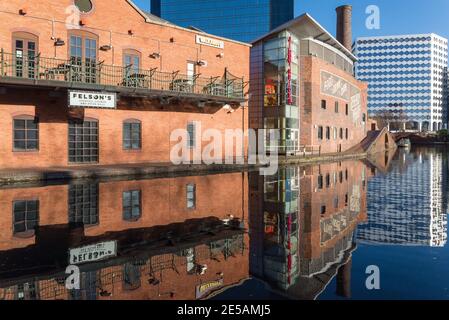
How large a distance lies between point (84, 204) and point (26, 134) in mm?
9037

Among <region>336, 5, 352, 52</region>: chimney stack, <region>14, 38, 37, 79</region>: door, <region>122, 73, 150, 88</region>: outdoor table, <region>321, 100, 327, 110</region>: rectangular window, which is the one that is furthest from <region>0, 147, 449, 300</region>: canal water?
<region>336, 5, 352, 52</region>: chimney stack

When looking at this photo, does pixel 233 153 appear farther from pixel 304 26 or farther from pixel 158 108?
pixel 304 26

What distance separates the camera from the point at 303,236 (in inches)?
314

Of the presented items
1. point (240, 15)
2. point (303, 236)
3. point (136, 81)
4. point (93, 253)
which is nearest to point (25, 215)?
point (93, 253)

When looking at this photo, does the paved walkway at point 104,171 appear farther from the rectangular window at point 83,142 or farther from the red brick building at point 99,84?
the red brick building at point 99,84

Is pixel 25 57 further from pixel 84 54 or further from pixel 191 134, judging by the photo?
pixel 191 134

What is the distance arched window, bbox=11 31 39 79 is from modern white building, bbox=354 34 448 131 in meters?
144

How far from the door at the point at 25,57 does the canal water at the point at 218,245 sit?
271 inches

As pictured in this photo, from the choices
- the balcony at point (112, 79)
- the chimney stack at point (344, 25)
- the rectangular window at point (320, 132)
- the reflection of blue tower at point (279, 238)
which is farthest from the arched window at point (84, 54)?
the chimney stack at point (344, 25)

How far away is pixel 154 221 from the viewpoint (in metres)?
9.17

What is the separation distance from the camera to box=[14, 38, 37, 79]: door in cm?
1783

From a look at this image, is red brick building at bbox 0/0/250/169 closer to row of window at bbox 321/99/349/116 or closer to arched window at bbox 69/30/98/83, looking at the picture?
arched window at bbox 69/30/98/83

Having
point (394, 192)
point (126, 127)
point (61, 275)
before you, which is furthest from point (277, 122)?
point (61, 275)

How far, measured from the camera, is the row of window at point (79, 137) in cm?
1792
